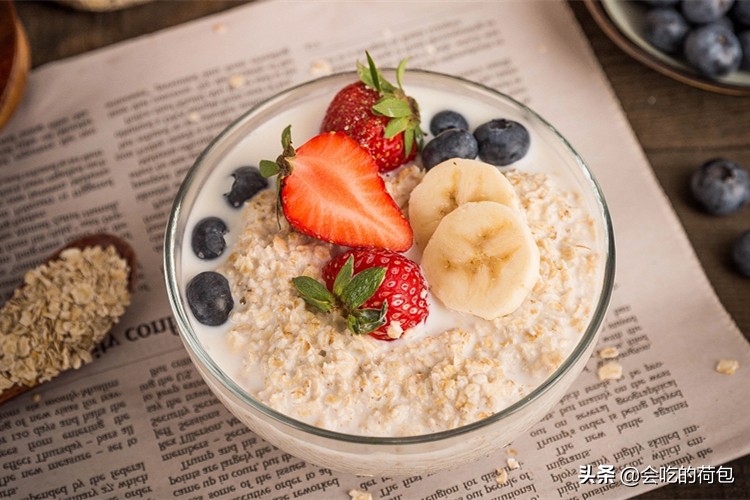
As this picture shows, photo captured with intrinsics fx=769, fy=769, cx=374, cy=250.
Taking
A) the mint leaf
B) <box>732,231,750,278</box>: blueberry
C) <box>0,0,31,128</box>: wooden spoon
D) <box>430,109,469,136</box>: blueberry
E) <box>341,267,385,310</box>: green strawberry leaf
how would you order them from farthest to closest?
<box>0,0,31,128</box>: wooden spoon → <box>732,231,750,278</box>: blueberry → <box>430,109,469,136</box>: blueberry → the mint leaf → <box>341,267,385,310</box>: green strawberry leaf

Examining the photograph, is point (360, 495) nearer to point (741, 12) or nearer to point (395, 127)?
point (395, 127)

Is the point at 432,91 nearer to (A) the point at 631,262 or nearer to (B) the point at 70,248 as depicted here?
(A) the point at 631,262

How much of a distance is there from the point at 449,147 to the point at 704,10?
839 mm

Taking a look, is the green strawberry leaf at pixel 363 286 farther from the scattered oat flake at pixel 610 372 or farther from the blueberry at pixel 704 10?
the blueberry at pixel 704 10

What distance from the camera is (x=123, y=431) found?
136 cm

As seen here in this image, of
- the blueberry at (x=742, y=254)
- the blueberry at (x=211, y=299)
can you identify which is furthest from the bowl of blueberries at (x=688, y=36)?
the blueberry at (x=211, y=299)

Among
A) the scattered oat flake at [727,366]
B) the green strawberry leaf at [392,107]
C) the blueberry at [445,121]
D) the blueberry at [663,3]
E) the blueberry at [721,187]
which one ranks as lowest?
the scattered oat flake at [727,366]

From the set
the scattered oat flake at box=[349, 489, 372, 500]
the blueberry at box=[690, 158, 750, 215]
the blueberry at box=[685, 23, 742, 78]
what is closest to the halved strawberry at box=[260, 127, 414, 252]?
the scattered oat flake at box=[349, 489, 372, 500]

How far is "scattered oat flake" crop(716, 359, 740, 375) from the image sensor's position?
54.2 inches

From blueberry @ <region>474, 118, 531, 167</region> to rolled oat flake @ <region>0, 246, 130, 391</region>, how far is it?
70 centimetres

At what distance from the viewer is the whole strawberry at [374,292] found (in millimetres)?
1013

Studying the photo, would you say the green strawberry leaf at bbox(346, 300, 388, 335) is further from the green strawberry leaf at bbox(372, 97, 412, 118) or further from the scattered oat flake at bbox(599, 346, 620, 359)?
Answer: the scattered oat flake at bbox(599, 346, 620, 359)

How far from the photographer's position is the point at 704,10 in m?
1.65

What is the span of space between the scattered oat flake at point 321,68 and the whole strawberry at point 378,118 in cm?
52
